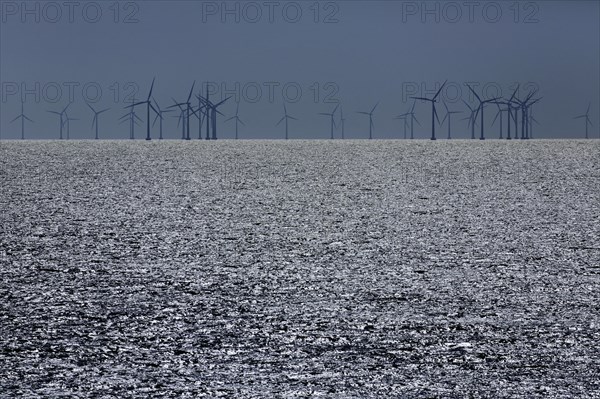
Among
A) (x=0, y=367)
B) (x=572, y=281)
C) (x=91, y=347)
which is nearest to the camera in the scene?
(x=0, y=367)

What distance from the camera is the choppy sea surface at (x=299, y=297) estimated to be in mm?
5613

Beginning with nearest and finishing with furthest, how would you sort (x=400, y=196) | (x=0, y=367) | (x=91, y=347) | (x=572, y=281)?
(x=0, y=367)
(x=91, y=347)
(x=572, y=281)
(x=400, y=196)

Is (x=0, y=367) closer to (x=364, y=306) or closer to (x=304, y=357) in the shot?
(x=304, y=357)

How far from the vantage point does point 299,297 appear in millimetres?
8344

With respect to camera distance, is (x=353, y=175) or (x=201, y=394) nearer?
(x=201, y=394)

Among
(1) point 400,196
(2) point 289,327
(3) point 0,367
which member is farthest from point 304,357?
(1) point 400,196

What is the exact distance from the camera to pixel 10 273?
9633 millimetres

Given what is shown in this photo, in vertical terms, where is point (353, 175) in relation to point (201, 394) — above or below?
above

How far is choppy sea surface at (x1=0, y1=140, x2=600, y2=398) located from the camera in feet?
18.4

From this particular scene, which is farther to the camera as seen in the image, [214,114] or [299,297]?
[214,114]

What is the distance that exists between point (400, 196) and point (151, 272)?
34.1 feet

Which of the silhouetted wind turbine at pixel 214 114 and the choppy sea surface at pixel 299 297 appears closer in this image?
the choppy sea surface at pixel 299 297

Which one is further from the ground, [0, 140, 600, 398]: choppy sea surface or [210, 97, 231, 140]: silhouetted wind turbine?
[210, 97, 231, 140]: silhouetted wind turbine

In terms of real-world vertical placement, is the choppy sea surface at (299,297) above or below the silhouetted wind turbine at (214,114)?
below
